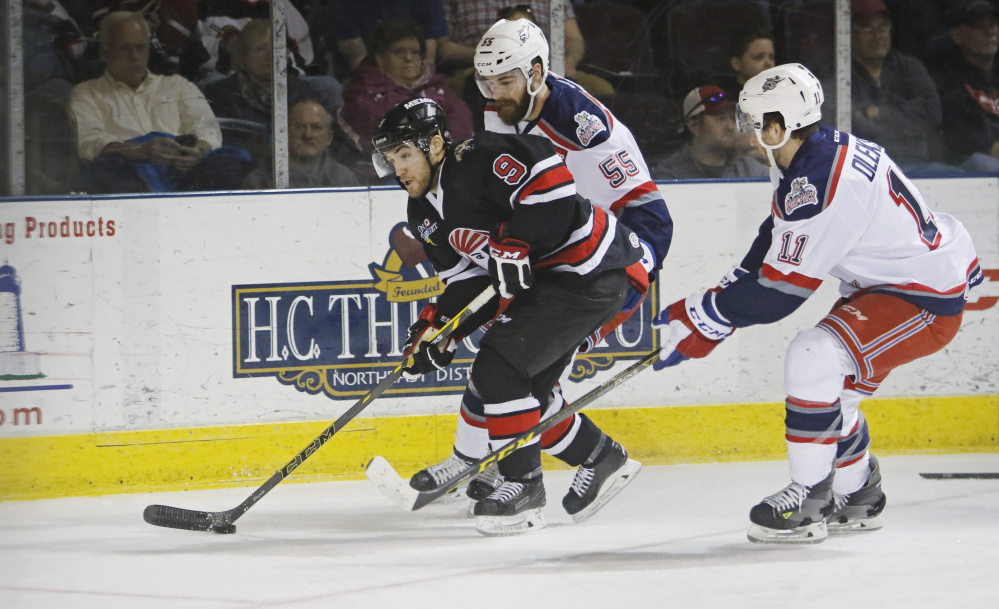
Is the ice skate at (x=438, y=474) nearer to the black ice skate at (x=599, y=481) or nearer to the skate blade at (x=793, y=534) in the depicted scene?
the black ice skate at (x=599, y=481)

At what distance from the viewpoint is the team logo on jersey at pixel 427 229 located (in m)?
3.10

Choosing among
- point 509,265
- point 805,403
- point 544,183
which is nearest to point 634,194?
point 544,183

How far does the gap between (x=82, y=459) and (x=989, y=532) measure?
265 cm

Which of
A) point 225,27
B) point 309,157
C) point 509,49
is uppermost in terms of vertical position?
point 225,27

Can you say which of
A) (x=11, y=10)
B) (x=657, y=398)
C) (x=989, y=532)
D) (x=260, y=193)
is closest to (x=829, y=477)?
(x=989, y=532)

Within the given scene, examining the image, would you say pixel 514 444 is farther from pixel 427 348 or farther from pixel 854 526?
pixel 854 526

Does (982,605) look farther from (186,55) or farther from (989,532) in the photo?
(186,55)

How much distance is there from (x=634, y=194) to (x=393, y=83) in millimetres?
1208

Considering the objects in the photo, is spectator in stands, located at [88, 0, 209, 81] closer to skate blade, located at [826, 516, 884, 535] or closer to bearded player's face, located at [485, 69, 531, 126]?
bearded player's face, located at [485, 69, 531, 126]

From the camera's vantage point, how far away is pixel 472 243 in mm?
3086

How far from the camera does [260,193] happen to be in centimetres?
381

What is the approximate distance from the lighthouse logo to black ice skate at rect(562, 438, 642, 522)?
5.61 feet

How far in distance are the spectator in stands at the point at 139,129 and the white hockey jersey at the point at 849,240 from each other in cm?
194

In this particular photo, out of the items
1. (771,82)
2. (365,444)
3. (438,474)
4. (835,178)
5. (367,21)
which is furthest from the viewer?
(367,21)
